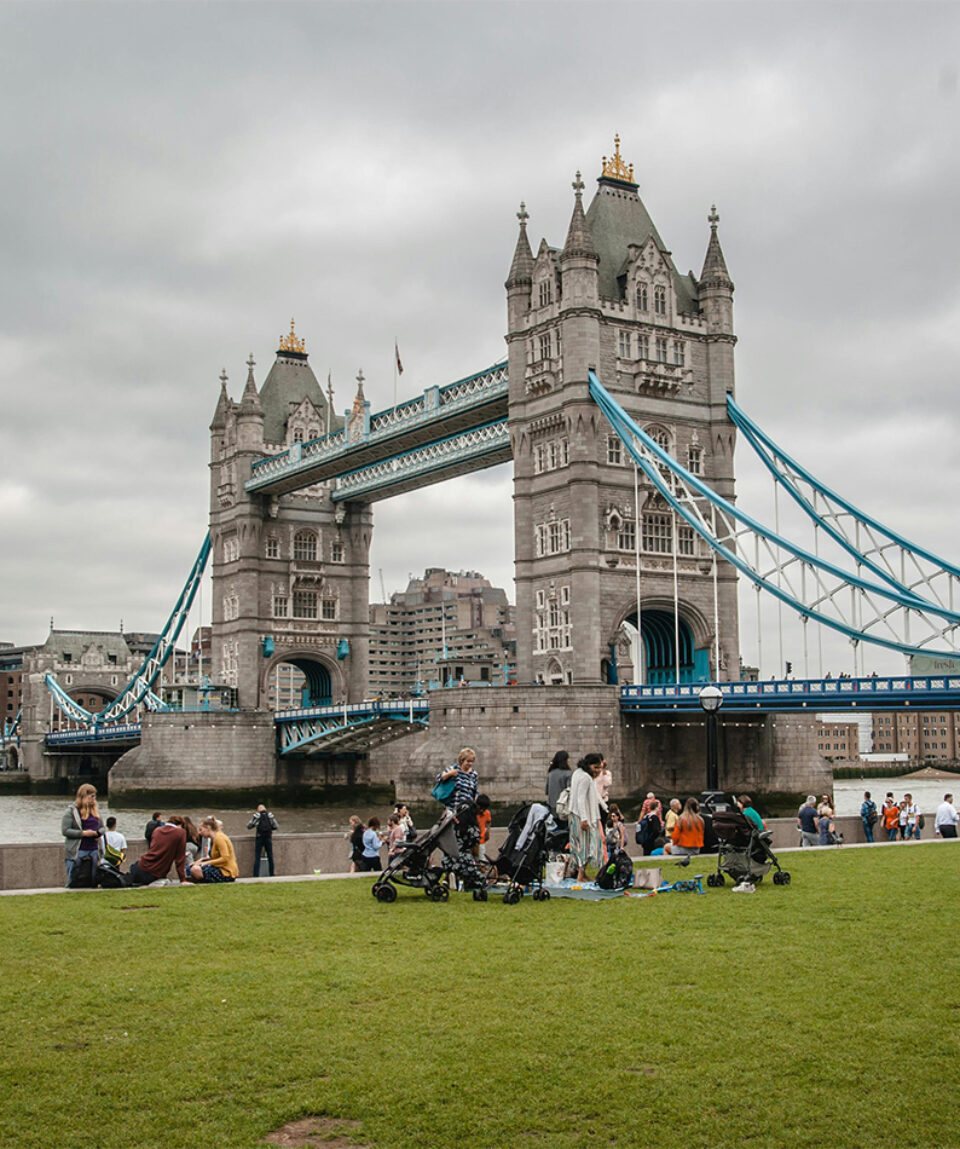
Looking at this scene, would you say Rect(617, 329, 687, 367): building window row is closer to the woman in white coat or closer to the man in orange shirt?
the man in orange shirt

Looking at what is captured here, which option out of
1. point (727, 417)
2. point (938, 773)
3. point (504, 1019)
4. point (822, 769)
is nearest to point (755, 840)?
point (504, 1019)

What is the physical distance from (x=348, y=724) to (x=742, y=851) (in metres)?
48.3

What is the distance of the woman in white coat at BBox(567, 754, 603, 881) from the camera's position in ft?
48.3

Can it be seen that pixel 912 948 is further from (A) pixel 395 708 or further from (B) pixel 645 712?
(A) pixel 395 708

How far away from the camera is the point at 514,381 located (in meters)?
53.2

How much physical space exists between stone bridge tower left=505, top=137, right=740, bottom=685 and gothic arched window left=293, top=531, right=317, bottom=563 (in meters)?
25.2

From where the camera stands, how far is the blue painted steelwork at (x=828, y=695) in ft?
128

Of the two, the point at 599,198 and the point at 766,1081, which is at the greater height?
the point at 599,198

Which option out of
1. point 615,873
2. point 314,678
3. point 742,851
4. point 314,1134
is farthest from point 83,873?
point 314,678

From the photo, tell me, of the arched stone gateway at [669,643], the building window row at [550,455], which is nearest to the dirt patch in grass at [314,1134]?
the arched stone gateway at [669,643]

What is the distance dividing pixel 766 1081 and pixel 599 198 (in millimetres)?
50324

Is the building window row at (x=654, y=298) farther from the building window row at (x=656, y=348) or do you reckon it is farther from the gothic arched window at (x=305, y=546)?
the gothic arched window at (x=305, y=546)

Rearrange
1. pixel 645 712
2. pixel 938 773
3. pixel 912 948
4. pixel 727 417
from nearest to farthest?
pixel 912 948 → pixel 645 712 → pixel 727 417 → pixel 938 773

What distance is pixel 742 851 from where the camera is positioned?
600 inches
